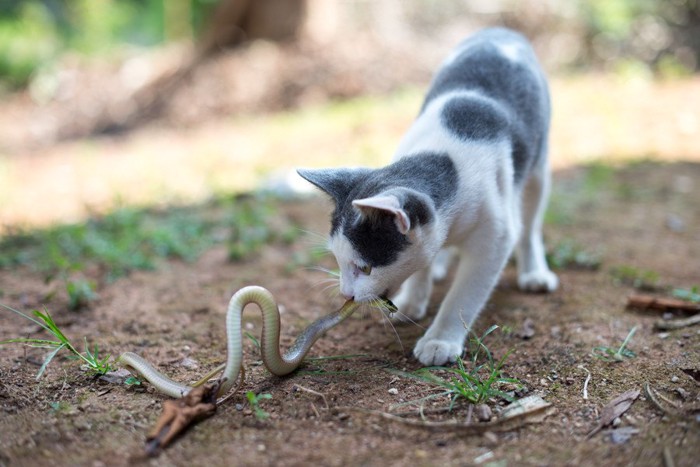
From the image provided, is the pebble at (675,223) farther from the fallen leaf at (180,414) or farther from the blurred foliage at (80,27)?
the blurred foliage at (80,27)

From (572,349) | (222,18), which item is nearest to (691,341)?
(572,349)

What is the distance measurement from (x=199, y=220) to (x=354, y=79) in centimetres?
536

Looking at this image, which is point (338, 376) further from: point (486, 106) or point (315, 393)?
point (486, 106)

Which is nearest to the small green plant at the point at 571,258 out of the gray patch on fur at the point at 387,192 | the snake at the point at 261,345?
the gray patch on fur at the point at 387,192

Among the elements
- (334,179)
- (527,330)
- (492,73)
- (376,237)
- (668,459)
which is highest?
(492,73)

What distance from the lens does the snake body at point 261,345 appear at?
247cm

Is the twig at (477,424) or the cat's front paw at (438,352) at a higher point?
the twig at (477,424)

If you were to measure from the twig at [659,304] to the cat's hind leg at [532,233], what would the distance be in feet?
1.64

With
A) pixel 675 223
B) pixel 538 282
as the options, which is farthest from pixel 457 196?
pixel 675 223

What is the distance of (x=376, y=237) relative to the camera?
2.68 metres

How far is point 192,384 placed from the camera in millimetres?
2686

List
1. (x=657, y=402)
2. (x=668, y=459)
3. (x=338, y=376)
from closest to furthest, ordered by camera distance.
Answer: (x=668, y=459) < (x=657, y=402) < (x=338, y=376)

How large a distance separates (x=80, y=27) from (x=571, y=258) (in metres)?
14.1

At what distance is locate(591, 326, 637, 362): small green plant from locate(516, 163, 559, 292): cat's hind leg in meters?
0.92
